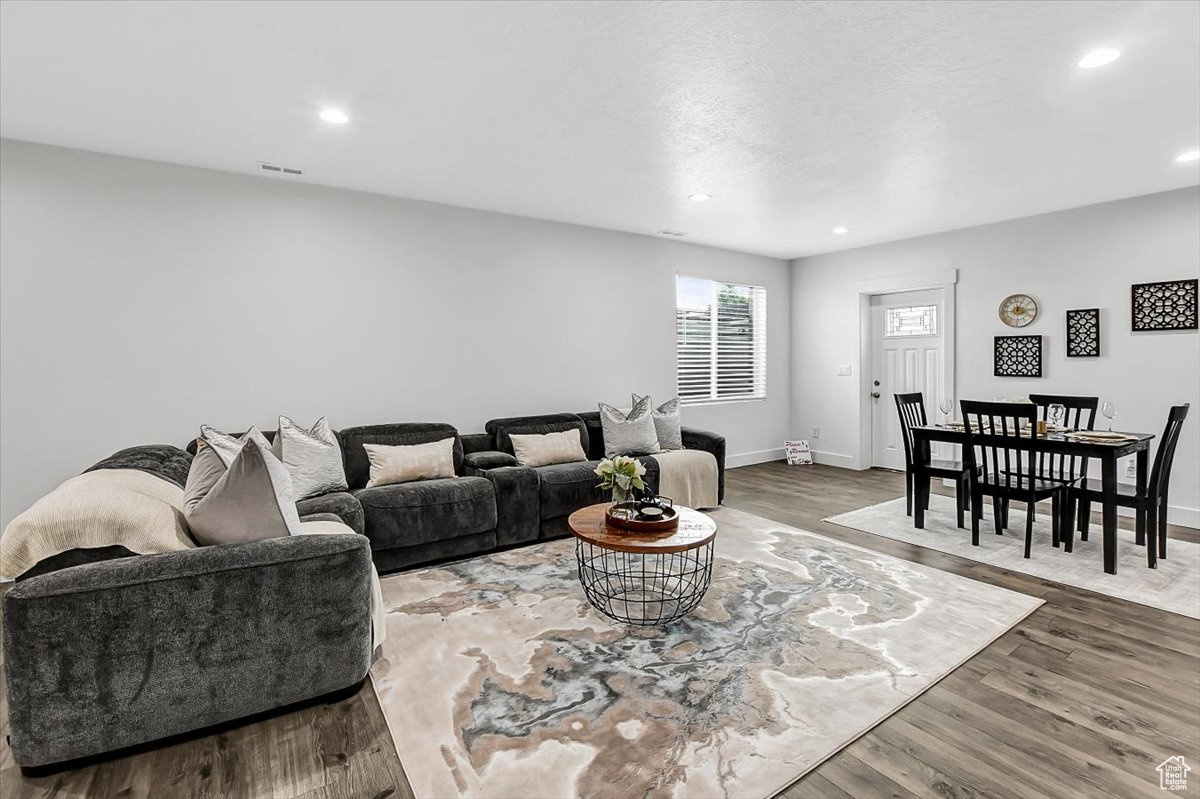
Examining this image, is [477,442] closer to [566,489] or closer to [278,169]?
[566,489]

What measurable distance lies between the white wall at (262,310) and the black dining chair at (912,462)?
2578 mm

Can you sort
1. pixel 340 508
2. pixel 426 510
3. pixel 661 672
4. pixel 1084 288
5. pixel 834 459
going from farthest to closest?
pixel 834 459 → pixel 1084 288 → pixel 426 510 → pixel 340 508 → pixel 661 672

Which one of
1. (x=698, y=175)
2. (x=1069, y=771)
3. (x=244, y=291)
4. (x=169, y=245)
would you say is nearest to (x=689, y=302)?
(x=698, y=175)

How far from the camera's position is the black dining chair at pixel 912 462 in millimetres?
4457

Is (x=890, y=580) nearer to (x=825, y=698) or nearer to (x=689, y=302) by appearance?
(x=825, y=698)

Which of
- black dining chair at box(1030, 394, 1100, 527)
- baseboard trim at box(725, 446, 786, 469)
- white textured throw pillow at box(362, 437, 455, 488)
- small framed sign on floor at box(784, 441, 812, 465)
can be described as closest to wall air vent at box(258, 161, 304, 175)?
white textured throw pillow at box(362, 437, 455, 488)

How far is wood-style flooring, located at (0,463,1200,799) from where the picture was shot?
1.82 m

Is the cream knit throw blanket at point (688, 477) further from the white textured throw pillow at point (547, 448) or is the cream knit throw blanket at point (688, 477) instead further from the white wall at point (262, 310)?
the white wall at point (262, 310)

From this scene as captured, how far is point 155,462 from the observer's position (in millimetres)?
3002

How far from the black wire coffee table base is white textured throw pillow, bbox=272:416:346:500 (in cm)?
170

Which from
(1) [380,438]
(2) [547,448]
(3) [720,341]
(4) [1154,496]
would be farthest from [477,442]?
(4) [1154,496]

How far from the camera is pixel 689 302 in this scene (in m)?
6.66

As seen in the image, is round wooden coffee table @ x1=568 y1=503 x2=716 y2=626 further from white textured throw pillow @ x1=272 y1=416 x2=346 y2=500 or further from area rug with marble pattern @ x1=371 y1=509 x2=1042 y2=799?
white textured throw pillow @ x1=272 y1=416 x2=346 y2=500

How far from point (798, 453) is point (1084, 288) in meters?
3.28
